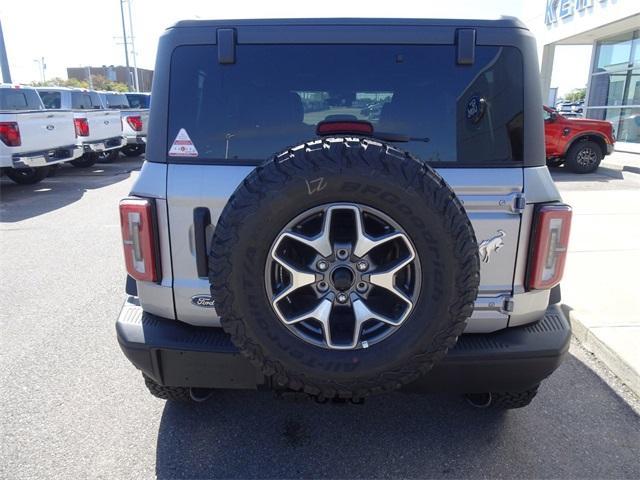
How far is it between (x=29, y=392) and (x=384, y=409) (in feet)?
7.13

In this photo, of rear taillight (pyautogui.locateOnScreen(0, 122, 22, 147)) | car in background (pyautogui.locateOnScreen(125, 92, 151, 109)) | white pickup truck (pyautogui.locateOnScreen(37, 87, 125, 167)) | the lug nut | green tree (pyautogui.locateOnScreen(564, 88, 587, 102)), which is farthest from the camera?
green tree (pyautogui.locateOnScreen(564, 88, 587, 102))

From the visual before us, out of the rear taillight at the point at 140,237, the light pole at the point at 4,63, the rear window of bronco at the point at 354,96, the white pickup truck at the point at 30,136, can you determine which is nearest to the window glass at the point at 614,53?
the white pickup truck at the point at 30,136

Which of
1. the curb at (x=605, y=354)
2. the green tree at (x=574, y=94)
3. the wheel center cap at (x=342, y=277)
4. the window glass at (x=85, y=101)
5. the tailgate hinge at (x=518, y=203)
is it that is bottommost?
the curb at (x=605, y=354)

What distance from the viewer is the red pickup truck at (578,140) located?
11.5 m

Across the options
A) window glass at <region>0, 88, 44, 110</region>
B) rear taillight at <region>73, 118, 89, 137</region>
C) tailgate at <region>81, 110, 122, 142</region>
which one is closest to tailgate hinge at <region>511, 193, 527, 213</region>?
window glass at <region>0, 88, 44, 110</region>

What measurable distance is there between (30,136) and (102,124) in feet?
13.7

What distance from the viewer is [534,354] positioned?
207 cm

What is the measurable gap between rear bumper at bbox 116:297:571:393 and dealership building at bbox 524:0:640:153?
1474 cm

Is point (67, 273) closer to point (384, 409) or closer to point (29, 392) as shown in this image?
point (29, 392)

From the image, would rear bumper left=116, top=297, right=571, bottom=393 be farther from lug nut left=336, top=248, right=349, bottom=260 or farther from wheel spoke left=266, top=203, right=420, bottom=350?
lug nut left=336, top=248, right=349, bottom=260

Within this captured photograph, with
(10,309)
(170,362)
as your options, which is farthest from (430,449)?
(10,309)

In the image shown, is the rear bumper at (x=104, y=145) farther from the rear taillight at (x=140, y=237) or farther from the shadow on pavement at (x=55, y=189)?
the rear taillight at (x=140, y=237)

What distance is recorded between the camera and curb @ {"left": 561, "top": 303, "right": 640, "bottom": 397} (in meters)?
2.98

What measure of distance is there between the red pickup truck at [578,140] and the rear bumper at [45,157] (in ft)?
36.3
